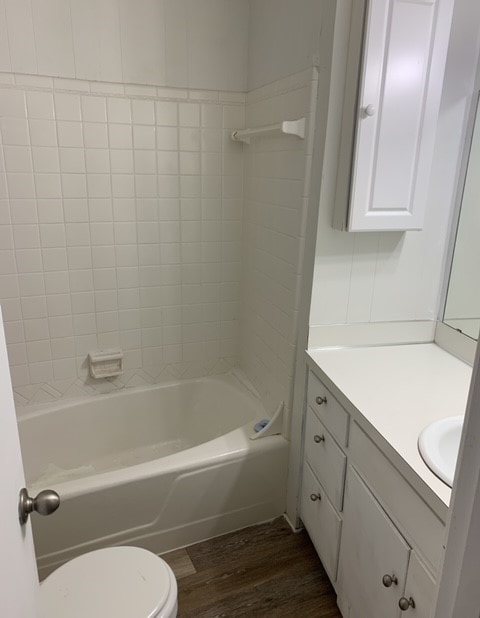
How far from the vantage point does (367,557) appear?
1308 millimetres

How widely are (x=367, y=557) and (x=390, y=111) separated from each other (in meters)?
1.33

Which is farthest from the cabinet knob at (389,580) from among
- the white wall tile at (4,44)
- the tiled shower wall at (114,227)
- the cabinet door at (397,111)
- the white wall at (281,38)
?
the white wall tile at (4,44)

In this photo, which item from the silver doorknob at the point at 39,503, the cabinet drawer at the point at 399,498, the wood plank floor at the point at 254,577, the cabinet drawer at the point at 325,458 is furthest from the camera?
the wood plank floor at the point at 254,577

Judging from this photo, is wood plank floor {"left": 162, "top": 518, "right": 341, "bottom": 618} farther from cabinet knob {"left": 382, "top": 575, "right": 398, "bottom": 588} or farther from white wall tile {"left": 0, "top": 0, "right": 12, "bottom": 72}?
white wall tile {"left": 0, "top": 0, "right": 12, "bottom": 72}

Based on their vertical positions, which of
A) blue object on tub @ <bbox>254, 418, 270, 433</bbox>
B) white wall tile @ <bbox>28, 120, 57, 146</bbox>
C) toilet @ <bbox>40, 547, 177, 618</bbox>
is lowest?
toilet @ <bbox>40, 547, 177, 618</bbox>

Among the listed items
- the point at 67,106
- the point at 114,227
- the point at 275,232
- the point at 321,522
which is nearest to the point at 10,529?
the point at 321,522

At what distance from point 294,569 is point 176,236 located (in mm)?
1503

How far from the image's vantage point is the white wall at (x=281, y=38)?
1542mm

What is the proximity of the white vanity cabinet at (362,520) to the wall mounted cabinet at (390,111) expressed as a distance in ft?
2.12

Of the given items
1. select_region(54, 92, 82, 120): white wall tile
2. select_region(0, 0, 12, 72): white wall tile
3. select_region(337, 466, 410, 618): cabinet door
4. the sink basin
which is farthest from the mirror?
select_region(0, 0, 12, 72): white wall tile

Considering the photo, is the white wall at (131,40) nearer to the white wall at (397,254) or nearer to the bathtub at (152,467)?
the white wall at (397,254)

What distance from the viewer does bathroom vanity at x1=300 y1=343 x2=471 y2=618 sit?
1069mm

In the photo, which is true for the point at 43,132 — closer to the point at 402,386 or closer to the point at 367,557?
Answer: the point at 402,386

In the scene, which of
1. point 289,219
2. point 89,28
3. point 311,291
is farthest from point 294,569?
point 89,28
